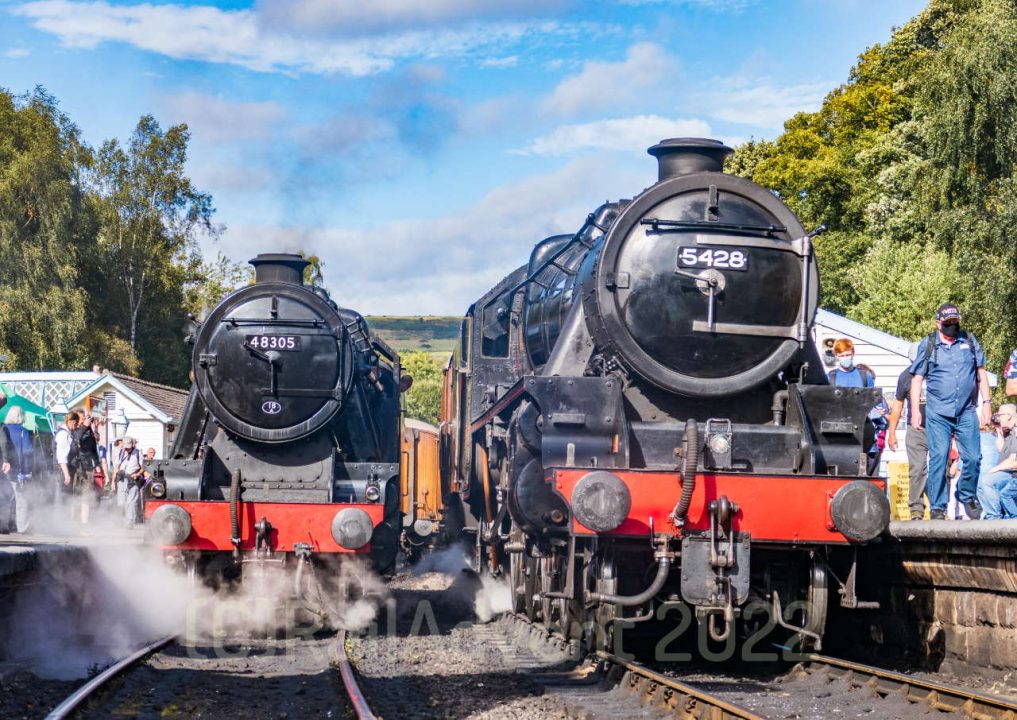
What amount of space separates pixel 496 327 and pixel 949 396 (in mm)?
4087

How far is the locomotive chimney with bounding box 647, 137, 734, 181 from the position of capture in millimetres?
7887

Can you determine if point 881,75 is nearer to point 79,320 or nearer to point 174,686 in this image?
point 79,320

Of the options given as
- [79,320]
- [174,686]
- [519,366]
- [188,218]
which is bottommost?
[174,686]

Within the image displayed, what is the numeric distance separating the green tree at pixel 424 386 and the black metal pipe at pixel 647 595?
78.9m

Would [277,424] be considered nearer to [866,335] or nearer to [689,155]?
[689,155]

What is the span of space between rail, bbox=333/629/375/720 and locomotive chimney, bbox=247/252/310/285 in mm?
3280

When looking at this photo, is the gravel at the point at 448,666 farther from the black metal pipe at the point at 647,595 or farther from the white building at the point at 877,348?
the white building at the point at 877,348

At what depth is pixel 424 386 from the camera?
10494cm

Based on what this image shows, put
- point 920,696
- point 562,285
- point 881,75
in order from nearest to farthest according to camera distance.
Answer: point 920,696 → point 562,285 → point 881,75

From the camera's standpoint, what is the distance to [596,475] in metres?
6.73

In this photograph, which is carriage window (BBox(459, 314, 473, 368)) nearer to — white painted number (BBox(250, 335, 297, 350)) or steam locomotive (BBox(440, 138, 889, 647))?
white painted number (BBox(250, 335, 297, 350))

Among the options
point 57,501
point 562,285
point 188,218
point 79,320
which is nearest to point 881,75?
point 188,218

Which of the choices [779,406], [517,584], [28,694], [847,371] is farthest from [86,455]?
[779,406]

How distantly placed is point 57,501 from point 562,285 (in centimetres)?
1103
